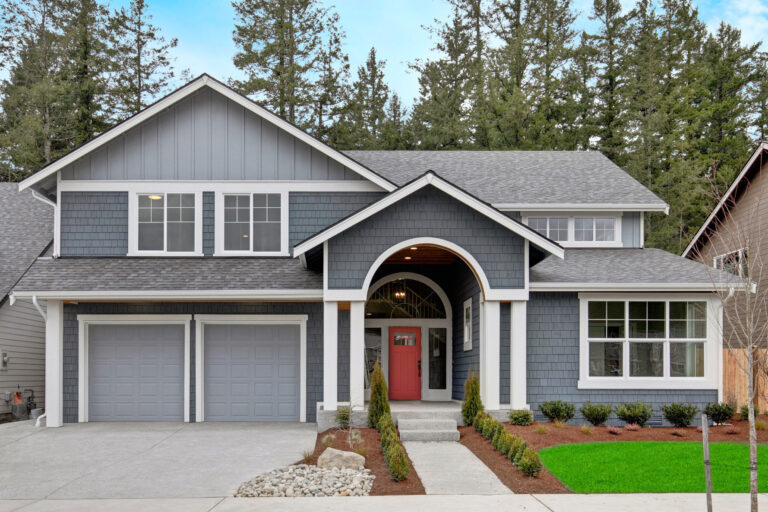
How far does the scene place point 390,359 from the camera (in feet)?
60.4

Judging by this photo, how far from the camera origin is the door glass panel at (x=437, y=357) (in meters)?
18.3

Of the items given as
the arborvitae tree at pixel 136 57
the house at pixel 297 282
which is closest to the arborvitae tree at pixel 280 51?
the arborvitae tree at pixel 136 57

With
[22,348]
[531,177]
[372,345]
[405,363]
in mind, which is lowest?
[405,363]

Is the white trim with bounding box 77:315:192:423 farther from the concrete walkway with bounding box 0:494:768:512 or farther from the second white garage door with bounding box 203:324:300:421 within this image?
the concrete walkway with bounding box 0:494:768:512

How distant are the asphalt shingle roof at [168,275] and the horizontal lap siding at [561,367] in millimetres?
4498

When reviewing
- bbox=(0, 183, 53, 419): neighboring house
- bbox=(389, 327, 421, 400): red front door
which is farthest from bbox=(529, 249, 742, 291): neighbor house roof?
bbox=(0, 183, 53, 419): neighboring house

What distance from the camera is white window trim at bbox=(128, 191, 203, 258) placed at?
16547mm

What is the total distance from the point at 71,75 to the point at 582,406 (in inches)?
988

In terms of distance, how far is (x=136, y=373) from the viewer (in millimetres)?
16234

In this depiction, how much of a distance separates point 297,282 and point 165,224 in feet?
11.5

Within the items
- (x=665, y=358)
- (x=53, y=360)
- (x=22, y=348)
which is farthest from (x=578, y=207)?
(x=22, y=348)

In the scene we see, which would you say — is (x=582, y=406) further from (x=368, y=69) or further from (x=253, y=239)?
(x=368, y=69)

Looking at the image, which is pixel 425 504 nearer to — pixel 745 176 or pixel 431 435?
pixel 431 435

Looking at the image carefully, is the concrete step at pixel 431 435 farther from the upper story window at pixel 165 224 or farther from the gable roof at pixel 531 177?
the upper story window at pixel 165 224
